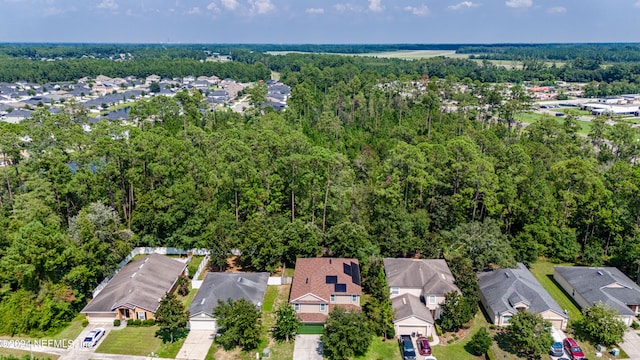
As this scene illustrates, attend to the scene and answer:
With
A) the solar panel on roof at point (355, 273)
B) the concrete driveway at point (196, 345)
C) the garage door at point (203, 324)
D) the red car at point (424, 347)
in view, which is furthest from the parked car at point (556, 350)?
the garage door at point (203, 324)

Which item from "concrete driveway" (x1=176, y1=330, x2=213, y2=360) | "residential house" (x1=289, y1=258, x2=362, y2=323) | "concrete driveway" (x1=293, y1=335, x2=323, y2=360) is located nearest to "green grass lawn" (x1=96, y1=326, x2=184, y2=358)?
"concrete driveway" (x1=176, y1=330, x2=213, y2=360)

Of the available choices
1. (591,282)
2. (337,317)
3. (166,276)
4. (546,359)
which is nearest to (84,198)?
(166,276)

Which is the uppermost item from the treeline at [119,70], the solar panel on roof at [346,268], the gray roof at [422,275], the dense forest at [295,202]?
the treeline at [119,70]

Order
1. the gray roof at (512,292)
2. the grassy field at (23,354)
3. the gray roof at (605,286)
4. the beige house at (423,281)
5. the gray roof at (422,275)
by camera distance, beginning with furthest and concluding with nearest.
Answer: the gray roof at (422,275) → the beige house at (423,281) → the gray roof at (605,286) → the gray roof at (512,292) → the grassy field at (23,354)

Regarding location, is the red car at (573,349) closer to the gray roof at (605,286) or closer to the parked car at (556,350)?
the parked car at (556,350)

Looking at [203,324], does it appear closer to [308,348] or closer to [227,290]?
[227,290]

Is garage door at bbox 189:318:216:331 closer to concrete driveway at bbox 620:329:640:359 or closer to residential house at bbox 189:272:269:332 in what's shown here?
residential house at bbox 189:272:269:332

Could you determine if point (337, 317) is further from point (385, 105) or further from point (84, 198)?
point (385, 105)
